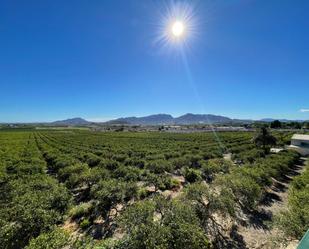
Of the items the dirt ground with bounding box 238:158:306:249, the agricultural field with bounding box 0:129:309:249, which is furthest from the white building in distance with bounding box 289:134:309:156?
the dirt ground with bounding box 238:158:306:249

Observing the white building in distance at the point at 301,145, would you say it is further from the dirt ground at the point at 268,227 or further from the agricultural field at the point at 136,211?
the dirt ground at the point at 268,227

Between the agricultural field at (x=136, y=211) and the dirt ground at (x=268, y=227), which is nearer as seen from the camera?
the agricultural field at (x=136, y=211)

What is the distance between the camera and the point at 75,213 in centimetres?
1578

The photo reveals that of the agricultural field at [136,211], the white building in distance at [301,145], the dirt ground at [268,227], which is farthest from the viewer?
the white building in distance at [301,145]

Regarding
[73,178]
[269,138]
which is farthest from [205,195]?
[269,138]

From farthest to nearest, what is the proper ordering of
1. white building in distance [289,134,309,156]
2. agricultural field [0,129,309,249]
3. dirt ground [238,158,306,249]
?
white building in distance [289,134,309,156] < dirt ground [238,158,306,249] < agricultural field [0,129,309,249]

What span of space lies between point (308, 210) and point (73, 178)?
19.0 metres

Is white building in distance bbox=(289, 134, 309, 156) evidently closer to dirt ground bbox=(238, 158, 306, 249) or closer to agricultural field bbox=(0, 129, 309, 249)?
agricultural field bbox=(0, 129, 309, 249)

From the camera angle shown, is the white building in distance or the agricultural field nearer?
the agricultural field

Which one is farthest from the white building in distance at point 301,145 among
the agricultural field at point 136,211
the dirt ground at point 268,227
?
the dirt ground at point 268,227

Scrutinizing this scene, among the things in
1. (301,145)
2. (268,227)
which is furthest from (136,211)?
(301,145)

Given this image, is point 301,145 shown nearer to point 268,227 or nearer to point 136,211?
point 268,227

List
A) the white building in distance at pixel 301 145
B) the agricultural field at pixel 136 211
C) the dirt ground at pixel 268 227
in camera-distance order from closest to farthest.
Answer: the agricultural field at pixel 136 211, the dirt ground at pixel 268 227, the white building in distance at pixel 301 145

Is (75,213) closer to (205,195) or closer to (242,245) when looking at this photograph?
(205,195)
